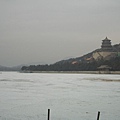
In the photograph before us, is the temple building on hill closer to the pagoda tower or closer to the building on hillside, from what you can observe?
the pagoda tower

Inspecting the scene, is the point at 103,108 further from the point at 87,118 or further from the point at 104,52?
the point at 104,52

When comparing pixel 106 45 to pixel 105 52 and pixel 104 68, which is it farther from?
pixel 104 68

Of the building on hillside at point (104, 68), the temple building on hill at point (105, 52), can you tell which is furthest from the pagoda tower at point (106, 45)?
the building on hillside at point (104, 68)

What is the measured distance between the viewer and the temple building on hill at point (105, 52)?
156250 mm

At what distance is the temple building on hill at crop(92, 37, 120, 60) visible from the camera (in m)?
156

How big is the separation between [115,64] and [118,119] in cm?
10522

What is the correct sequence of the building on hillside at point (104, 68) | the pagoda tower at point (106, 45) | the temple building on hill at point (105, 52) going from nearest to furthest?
the building on hillside at point (104, 68) < the temple building on hill at point (105, 52) < the pagoda tower at point (106, 45)

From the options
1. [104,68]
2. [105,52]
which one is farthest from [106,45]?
[104,68]

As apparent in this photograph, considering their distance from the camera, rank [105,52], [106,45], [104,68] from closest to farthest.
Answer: [104,68]
[105,52]
[106,45]

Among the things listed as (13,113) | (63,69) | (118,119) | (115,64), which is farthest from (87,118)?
(63,69)

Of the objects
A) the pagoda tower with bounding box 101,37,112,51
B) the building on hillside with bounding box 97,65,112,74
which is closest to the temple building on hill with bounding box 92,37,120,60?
the pagoda tower with bounding box 101,37,112,51

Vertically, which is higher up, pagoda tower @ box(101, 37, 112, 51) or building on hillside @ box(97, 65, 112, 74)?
pagoda tower @ box(101, 37, 112, 51)

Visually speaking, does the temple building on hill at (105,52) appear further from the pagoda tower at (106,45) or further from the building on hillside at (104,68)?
the building on hillside at (104,68)

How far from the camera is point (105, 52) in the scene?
162625mm
